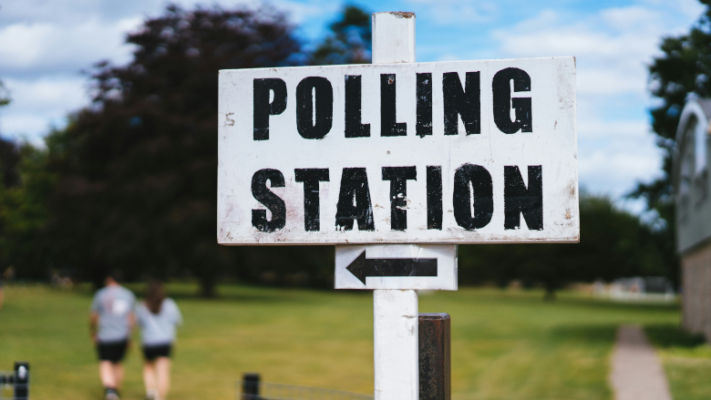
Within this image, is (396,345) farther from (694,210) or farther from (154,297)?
(694,210)

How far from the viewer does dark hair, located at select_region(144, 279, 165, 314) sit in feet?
31.1

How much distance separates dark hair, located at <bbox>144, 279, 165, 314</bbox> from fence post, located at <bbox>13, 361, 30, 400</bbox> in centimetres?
332

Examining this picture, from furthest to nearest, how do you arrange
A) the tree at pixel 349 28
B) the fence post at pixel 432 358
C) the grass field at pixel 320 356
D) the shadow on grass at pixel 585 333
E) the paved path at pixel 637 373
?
the tree at pixel 349 28 < the shadow on grass at pixel 585 333 < the grass field at pixel 320 356 < the paved path at pixel 637 373 < the fence post at pixel 432 358

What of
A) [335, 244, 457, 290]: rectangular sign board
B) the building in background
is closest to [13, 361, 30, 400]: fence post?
[335, 244, 457, 290]: rectangular sign board

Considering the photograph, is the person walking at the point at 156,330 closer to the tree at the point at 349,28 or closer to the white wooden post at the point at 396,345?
the white wooden post at the point at 396,345

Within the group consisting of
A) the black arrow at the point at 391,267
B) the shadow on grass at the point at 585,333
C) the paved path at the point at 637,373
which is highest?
the black arrow at the point at 391,267

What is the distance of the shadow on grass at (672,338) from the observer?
1878 centimetres

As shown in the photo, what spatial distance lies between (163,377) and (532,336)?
49.0ft

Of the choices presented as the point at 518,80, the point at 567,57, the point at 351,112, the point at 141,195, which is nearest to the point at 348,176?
the point at 351,112

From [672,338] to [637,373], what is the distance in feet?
28.8

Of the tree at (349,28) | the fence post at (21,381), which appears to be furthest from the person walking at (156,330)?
the tree at (349,28)

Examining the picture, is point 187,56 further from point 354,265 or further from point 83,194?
point 354,265

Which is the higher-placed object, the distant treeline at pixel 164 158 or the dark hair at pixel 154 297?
the distant treeline at pixel 164 158

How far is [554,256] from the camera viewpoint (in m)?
59.0
